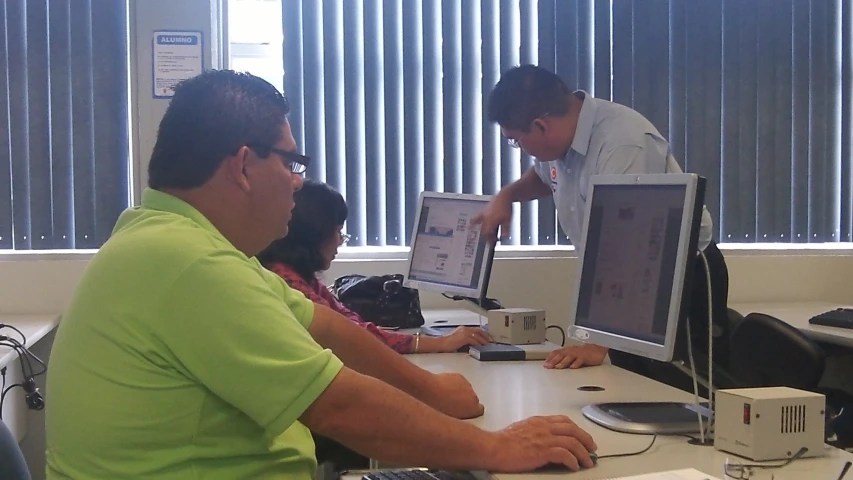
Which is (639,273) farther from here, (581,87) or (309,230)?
(581,87)

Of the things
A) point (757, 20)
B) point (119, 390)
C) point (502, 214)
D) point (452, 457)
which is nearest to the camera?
point (119, 390)

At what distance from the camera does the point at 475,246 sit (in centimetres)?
292

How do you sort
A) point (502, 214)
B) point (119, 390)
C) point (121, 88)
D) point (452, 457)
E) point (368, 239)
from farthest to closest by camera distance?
point (368, 239) < point (121, 88) < point (502, 214) < point (452, 457) < point (119, 390)

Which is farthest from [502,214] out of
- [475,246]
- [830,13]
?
[830,13]

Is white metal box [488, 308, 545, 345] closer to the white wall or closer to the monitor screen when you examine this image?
the monitor screen

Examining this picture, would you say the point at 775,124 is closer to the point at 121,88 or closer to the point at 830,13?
the point at 830,13

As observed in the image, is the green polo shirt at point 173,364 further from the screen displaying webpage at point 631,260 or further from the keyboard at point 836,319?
the keyboard at point 836,319

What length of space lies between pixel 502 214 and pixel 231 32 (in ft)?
4.98

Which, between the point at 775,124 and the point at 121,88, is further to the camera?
the point at 775,124

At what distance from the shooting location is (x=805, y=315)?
11.0 ft

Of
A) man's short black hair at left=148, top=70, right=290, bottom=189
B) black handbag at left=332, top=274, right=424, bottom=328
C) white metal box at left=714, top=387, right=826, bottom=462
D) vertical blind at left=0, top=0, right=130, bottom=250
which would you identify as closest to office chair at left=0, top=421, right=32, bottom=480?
man's short black hair at left=148, top=70, right=290, bottom=189

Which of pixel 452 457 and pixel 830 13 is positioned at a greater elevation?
pixel 830 13

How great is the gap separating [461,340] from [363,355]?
0.75 metres

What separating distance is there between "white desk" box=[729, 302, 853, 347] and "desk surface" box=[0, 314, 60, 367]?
244cm
